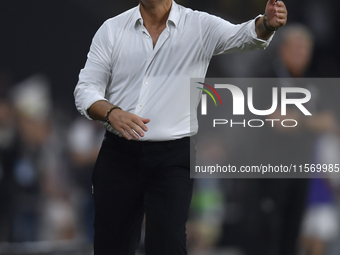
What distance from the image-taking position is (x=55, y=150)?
3279 mm

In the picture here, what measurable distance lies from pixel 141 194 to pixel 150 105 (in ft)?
1.49

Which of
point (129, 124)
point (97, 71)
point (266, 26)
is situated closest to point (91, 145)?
point (97, 71)

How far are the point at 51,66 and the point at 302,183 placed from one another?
218cm

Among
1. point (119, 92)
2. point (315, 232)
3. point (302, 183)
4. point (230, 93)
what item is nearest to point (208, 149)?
point (230, 93)

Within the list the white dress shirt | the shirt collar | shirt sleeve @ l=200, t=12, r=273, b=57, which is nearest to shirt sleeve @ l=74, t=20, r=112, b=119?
the white dress shirt

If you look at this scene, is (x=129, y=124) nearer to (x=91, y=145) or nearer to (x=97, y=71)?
(x=97, y=71)

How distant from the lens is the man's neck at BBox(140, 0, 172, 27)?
209 centimetres

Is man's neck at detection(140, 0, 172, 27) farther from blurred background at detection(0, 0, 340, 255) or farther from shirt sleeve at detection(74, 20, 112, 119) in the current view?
blurred background at detection(0, 0, 340, 255)

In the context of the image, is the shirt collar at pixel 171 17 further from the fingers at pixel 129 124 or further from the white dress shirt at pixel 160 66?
the fingers at pixel 129 124

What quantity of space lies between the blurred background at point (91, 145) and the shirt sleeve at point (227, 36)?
1.19m

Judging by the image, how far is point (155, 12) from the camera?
2107 mm

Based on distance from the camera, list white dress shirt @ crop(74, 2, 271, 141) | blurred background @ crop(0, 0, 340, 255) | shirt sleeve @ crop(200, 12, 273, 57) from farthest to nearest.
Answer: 1. blurred background @ crop(0, 0, 340, 255)
2. white dress shirt @ crop(74, 2, 271, 141)
3. shirt sleeve @ crop(200, 12, 273, 57)

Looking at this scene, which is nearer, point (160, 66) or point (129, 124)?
point (129, 124)

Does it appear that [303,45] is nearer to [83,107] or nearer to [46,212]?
[83,107]
